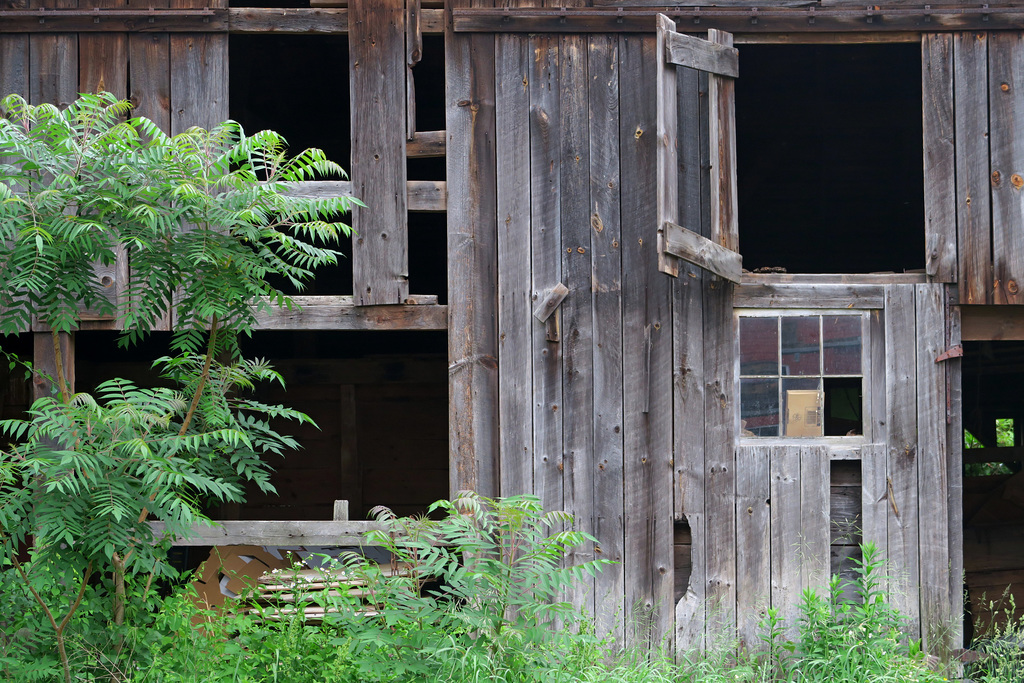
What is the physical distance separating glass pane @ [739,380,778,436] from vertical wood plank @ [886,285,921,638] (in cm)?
69

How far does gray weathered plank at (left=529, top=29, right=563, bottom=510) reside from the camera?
189 inches

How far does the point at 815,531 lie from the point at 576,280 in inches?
82.7

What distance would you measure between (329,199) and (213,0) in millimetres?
2026

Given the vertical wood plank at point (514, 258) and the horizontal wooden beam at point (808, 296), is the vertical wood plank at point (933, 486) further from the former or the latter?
the vertical wood plank at point (514, 258)

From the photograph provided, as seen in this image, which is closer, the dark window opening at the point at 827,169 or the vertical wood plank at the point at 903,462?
the vertical wood plank at the point at 903,462

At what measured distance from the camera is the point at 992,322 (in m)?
4.92

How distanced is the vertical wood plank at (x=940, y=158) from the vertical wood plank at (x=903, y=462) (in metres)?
0.33

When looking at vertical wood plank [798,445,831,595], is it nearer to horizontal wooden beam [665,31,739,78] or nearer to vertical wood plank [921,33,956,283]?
vertical wood plank [921,33,956,283]

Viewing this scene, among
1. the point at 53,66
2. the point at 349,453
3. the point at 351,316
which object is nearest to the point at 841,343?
the point at 351,316

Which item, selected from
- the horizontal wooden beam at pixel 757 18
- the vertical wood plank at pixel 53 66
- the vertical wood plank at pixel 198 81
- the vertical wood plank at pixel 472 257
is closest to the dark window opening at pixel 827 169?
the horizontal wooden beam at pixel 757 18

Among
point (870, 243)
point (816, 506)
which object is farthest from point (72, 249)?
point (870, 243)

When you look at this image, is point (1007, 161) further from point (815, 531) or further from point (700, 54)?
point (815, 531)

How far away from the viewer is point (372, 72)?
4887 mm

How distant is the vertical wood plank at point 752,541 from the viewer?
4758 mm
